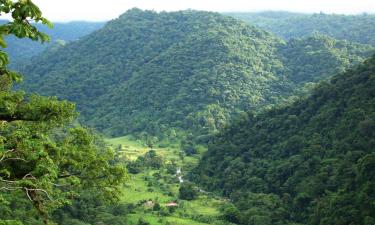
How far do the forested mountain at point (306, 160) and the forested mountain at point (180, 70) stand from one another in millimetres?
26254

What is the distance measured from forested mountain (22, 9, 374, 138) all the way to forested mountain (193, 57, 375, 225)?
86.1 feet

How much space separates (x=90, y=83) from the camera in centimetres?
13675

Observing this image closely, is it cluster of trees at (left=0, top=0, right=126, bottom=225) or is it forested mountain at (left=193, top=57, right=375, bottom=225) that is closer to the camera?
cluster of trees at (left=0, top=0, right=126, bottom=225)

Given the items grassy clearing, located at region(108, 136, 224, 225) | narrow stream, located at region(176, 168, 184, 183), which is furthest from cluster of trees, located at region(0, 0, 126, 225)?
narrow stream, located at region(176, 168, 184, 183)

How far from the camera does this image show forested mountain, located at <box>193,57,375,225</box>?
149 feet

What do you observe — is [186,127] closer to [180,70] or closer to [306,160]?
[180,70]

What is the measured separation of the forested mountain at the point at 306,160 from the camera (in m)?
45.3

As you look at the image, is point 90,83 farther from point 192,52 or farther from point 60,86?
point 192,52

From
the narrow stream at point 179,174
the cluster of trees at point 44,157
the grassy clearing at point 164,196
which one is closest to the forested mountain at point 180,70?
the grassy clearing at point 164,196

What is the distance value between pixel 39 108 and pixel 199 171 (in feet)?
189

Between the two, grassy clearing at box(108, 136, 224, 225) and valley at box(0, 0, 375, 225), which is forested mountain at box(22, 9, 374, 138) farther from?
grassy clearing at box(108, 136, 224, 225)

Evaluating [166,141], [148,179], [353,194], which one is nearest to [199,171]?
[148,179]

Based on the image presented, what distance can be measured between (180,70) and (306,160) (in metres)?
66.3

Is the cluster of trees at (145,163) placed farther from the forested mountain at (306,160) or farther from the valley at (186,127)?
the forested mountain at (306,160)
